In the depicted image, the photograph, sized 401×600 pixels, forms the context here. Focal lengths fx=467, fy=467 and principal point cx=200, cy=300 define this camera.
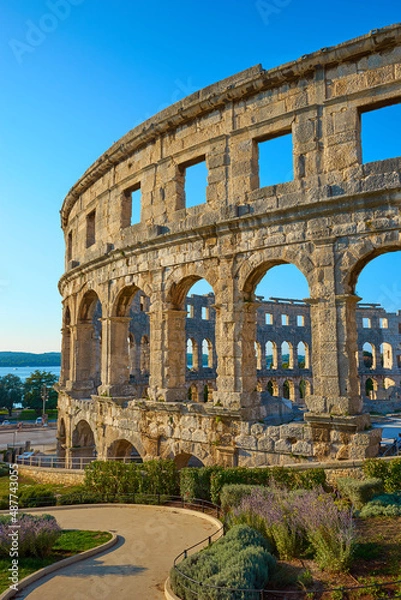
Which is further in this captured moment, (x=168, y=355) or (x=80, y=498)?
(x=168, y=355)

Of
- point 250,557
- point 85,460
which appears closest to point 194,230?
point 250,557

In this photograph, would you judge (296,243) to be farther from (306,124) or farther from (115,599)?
(115,599)

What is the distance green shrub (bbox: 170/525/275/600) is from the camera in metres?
5.01

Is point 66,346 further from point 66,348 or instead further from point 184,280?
point 184,280

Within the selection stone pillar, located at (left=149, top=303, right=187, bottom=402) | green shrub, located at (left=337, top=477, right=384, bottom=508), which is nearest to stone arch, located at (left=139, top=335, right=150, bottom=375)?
stone pillar, located at (left=149, top=303, right=187, bottom=402)

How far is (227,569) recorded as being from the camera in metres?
5.34

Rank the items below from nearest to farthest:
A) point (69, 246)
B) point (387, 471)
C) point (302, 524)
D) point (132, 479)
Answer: point (302, 524), point (387, 471), point (132, 479), point (69, 246)

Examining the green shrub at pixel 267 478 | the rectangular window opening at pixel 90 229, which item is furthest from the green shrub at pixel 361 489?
the rectangular window opening at pixel 90 229

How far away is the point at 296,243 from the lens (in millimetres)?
10664

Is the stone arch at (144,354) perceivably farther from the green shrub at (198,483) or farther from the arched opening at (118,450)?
the green shrub at (198,483)

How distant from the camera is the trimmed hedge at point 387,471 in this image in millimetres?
8320

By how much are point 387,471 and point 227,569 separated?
4361 millimetres

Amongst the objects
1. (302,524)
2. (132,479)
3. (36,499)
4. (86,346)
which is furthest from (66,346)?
(302,524)

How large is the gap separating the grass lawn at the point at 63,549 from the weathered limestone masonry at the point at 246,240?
3.81 m
